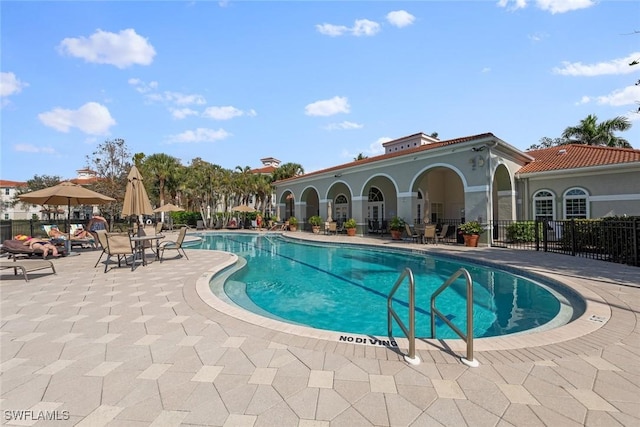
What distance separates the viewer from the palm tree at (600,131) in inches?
977

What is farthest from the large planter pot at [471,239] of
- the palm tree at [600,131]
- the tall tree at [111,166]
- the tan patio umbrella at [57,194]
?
the tall tree at [111,166]

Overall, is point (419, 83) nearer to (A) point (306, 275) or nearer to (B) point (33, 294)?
(A) point (306, 275)

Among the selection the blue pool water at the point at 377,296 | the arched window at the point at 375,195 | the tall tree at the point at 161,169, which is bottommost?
the blue pool water at the point at 377,296

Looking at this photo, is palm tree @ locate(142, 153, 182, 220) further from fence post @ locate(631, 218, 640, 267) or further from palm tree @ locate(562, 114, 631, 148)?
palm tree @ locate(562, 114, 631, 148)

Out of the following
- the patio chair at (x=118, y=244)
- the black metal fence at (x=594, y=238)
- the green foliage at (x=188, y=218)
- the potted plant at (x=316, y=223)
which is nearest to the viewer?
the black metal fence at (x=594, y=238)

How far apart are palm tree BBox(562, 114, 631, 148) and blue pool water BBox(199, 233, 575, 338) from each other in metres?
26.6

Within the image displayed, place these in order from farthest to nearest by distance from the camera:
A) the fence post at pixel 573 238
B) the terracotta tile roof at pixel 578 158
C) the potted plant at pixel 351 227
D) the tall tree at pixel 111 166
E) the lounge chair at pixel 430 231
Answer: the tall tree at pixel 111 166 → the potted plant at pixel 351 227 → the lounge chair at pixel 430 231 → the terracotta tile roof at pixel 578 158 → the fence post at pixel 573 238

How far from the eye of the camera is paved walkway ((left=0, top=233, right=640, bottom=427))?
219 cm

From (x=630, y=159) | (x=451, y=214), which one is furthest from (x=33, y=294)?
(x=451, y=214)

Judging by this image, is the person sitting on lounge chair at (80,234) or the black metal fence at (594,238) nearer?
the black metal fence at (594,238)

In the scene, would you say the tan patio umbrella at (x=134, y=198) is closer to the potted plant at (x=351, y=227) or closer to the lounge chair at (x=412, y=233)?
the lounge chair at (x=412, y=233)

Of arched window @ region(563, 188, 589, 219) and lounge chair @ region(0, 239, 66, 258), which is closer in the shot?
lounge chair @ region(0, 239, 66, 258)

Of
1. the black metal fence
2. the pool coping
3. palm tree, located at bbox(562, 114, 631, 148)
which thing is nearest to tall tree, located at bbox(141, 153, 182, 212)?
the pool coping

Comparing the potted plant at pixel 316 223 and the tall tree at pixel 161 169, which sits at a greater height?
the tall tree at pixel 161 169
